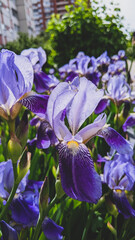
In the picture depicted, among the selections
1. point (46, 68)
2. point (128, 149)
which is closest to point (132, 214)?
point (128, 149)

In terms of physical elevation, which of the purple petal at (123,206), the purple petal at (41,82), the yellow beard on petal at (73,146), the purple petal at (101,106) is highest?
the purple petal at (41,82)

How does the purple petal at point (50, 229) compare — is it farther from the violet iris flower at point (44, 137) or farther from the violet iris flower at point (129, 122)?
the violet iris flower at point (129, 122)

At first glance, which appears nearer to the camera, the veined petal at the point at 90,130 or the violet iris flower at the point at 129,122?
the veined petal at the point at 90,130

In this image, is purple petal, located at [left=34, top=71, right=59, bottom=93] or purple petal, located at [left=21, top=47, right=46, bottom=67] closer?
purple petal, located at [left=21, top=47, right=46, bottom=67]

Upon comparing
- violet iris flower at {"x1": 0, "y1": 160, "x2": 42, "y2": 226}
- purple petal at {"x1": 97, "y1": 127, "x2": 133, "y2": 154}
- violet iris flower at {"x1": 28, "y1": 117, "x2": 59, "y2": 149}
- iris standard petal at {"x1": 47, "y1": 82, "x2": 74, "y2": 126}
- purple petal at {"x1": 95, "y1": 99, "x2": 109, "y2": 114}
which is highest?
iris standard petal at {"x1": 47, "y1": 82, "x2": 74, "y2": 126}

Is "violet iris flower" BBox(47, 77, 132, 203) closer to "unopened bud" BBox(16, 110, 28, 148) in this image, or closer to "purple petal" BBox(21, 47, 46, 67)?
"unopened bud" BBox(16, 110, 28, 148)

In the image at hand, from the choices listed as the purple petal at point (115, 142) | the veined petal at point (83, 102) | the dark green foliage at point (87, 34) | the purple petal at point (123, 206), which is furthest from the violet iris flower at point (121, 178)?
the dark green foliage at point (87, 34)

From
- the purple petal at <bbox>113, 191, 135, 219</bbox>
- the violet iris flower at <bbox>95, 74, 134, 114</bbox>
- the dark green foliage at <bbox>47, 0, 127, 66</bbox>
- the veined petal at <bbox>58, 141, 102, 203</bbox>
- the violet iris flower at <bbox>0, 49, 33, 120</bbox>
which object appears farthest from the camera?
the dark green foliage at <bbox>47, 0, 127, 66</bbox>

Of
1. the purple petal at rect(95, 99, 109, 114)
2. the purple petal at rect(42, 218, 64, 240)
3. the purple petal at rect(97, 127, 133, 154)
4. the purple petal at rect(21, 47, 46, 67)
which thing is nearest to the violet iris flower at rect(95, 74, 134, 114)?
the purple petal at rect(95, 99, 109, 114)
